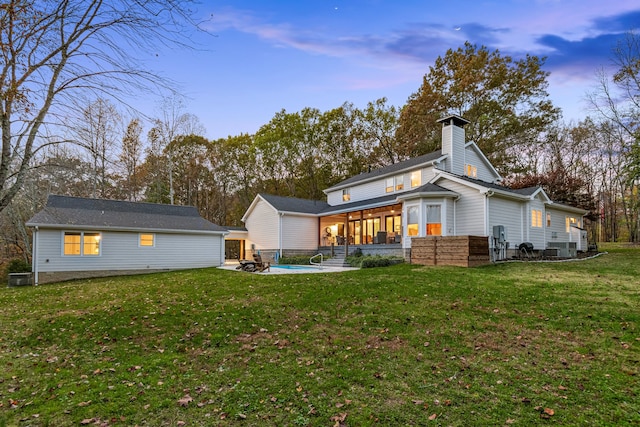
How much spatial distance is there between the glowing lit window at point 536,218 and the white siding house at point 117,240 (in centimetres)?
1857

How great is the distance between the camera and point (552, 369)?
4.59 metres

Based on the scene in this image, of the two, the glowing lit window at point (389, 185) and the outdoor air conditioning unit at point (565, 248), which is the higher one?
the glowing lit window at point (389, 185)

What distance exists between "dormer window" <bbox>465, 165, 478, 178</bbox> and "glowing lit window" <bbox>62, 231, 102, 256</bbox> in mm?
22272

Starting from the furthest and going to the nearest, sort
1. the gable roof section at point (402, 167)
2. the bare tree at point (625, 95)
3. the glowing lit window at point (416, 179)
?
the glowing lit window at point (416, 179) → the gable roof section at point (402, 167) → the bare tree at point (625, 95)

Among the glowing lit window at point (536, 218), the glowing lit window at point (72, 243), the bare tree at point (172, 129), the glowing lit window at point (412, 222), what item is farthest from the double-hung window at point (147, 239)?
the glowing lit window at point (536, 218)

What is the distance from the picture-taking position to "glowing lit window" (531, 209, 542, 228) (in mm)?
18150

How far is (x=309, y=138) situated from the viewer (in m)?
36.0

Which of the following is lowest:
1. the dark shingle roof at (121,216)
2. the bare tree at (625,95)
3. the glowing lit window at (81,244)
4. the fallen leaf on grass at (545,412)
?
the fallen leaf on grass at (545,412)

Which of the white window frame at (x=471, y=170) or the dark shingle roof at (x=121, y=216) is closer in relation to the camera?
the dark shingle roof at (x=121, y=216)

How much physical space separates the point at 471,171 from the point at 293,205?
1279cm

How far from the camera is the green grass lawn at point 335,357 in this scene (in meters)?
3.76

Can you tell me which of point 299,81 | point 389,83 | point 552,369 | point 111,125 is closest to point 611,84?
point 389,83

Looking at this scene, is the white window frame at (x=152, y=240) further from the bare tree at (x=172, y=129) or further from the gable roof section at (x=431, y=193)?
the gable roof section at (x=431, y=193)

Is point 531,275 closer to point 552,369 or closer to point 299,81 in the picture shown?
point 552,369
